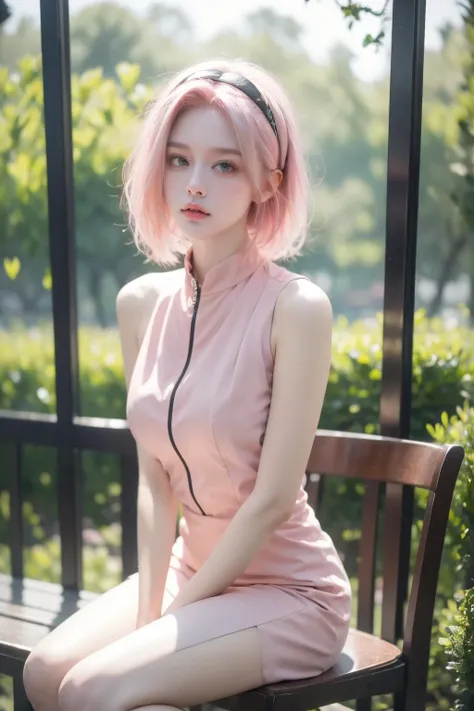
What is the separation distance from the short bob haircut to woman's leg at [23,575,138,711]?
2.55 ft

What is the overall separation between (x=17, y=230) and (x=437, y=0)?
161cm

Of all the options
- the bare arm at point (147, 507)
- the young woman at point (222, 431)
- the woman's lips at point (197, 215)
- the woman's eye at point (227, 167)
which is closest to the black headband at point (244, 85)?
the young woman at point (222, 431)

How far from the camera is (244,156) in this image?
1902 millimetres

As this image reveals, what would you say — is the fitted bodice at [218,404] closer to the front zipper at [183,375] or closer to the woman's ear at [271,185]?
the front zipper at [183,375]

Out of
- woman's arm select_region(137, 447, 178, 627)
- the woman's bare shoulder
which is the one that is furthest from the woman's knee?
the woman's bare shoulder

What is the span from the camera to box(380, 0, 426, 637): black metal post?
2.14 metres

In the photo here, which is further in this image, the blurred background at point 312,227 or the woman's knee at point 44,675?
the blurred background at point 312,227

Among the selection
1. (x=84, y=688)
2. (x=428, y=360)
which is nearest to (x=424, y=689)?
(x=84, y=688)

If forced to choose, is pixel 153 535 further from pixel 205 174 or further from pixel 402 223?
pixel 402 223

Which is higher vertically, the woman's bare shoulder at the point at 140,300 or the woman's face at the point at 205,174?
the woman's face at the point at 205,174

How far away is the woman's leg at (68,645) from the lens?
6.19 feet

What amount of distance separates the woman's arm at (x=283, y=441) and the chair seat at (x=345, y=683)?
8.3 inches

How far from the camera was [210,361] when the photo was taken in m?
1.95

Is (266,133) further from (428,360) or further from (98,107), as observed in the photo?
(98,107)
